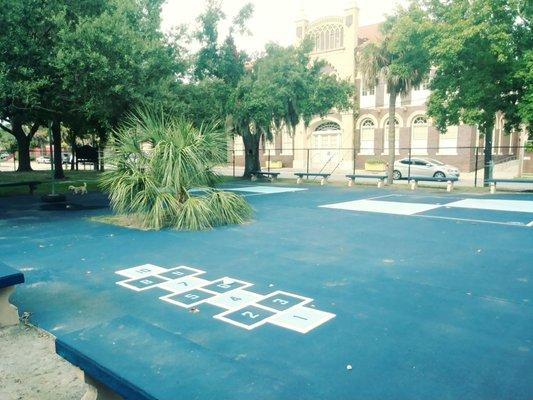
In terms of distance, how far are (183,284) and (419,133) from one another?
35541 mm

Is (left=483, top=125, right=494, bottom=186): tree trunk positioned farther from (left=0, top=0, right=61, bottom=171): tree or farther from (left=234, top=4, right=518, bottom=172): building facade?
(left=0, top=0, right=61, bottom=171): tree

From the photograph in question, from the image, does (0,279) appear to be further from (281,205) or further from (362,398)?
(281,205)

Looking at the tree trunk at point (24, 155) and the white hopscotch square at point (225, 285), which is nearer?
the white hopscotch square at point (225, 285)

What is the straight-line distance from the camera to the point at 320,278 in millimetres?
5918

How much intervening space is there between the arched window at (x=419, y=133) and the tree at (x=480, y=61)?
1839 cm

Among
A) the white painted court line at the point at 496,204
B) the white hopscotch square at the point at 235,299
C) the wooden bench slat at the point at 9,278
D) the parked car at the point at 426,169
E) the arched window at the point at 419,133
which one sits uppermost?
the arched window at the point at 419,133

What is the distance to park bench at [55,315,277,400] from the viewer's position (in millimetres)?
2684

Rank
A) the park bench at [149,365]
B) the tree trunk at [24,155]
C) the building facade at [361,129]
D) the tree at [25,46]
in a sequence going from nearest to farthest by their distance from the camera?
1. the park bench at [149,365]
2. the tree at [25,46]
3. the tree trunk at [24,155]
4. the building facade at [361,129]

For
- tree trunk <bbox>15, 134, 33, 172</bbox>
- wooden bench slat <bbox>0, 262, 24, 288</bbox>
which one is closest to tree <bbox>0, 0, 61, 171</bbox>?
wooden bench slat <bbox>0, 262, 24, 288</bbox>

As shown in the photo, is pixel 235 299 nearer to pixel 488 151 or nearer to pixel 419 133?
pixel 488 151

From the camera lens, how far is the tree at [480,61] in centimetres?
1528

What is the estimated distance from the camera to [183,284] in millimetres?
5605

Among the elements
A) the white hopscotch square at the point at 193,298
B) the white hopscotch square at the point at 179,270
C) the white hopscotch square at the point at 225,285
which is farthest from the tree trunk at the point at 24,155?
the white hopscotch square at the point at 193,298

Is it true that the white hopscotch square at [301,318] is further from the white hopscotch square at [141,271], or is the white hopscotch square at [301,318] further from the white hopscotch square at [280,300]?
the white hopscotch square at [141,271]
